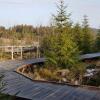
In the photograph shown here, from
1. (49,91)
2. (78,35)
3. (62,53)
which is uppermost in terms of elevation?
(78,35)

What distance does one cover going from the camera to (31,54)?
25062 millimetres

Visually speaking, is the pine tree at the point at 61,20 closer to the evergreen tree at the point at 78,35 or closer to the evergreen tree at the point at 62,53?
the evergreen tree at the point at 62,53

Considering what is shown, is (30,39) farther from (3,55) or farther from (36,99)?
(36,99)

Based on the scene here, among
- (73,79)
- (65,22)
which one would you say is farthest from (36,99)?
(65,22)

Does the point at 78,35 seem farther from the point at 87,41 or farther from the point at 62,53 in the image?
the point at 62,53

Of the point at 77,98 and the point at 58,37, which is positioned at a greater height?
the point at 58,37

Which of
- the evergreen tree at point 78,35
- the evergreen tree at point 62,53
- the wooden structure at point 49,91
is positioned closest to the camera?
the wooden structure at point 49,91

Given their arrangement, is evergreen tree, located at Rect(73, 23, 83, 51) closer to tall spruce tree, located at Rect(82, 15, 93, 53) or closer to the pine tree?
tall spruce tree, located at Rect(82, 15, 93, 53)

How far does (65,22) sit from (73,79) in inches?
227

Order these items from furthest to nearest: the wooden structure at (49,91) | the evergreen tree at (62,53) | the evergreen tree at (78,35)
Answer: the evergreen tree at (78,35) < the evergreen tree at (62,53) < the wooden structure at (49,91)

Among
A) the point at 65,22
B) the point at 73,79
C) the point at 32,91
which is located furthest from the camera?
the point at 65,22

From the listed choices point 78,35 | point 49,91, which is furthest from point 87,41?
point 49,91

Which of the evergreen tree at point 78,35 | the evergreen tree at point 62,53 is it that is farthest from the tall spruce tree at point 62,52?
the evergreen tree at point 78,35

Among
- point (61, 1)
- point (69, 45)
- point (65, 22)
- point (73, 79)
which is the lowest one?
point (73, 79)
